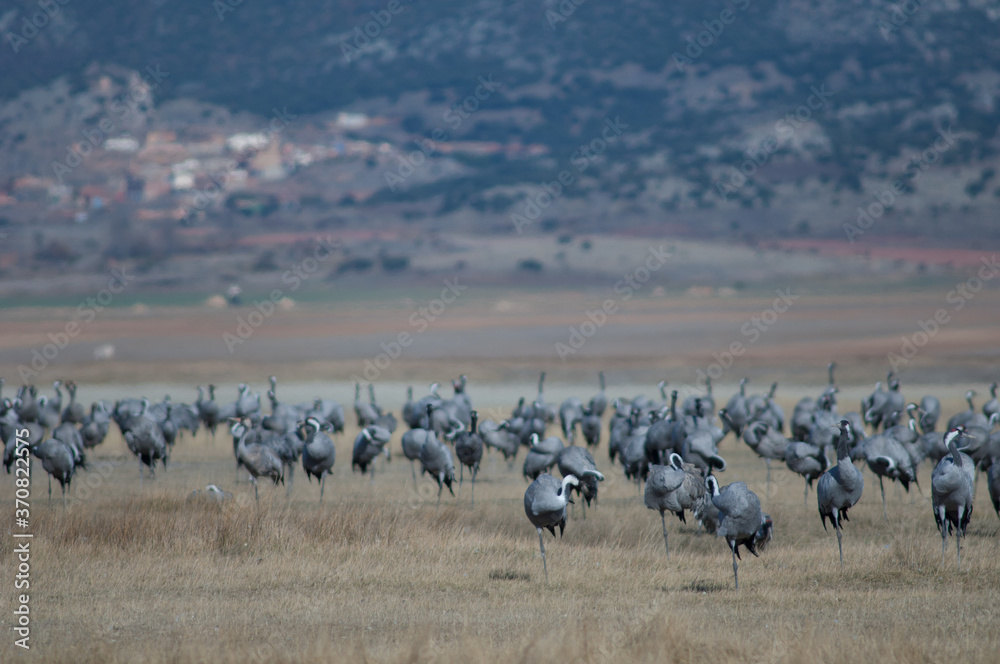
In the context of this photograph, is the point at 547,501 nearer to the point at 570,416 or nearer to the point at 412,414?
the point at 570,416

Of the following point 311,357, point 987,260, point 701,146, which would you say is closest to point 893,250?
point 987,260

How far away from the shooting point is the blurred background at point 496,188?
5488cm

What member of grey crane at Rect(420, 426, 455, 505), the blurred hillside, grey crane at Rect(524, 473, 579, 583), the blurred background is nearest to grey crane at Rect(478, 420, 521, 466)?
grey crane at Rect(420, 426, 455, 505)

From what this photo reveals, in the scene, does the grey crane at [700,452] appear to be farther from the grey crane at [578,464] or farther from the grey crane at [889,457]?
the grey crane at [889,457]

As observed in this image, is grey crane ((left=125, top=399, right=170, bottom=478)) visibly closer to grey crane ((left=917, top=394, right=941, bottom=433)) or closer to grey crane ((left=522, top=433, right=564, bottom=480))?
grey crane ((left=522, top=433, right=564, bottom=480))

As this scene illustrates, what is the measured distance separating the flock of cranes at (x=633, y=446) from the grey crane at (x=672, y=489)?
18mm

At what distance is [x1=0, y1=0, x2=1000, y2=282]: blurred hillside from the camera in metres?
94.0

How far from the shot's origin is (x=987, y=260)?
79125 mm

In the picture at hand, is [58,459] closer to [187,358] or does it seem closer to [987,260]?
[187,358]

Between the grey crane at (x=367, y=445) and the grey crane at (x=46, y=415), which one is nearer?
the grey crane at (x=367, y=445)

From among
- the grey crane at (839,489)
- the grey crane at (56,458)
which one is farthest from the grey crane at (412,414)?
the grey crane at (839,489)

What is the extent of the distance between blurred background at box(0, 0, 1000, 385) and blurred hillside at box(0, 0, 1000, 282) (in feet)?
1.39

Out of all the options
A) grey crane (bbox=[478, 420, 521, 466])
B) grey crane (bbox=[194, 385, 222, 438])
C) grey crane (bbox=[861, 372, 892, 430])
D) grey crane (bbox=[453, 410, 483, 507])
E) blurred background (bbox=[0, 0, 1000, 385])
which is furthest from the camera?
blurred background (bbox=[0, 0, 1000, 385])

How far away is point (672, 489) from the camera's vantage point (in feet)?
51.3
